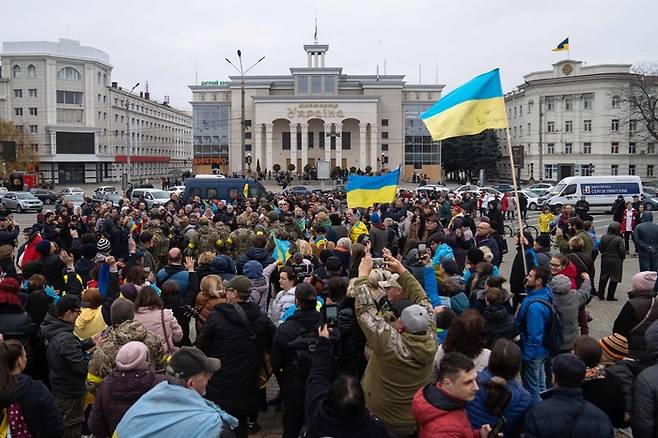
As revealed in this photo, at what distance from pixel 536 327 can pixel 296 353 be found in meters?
2.68

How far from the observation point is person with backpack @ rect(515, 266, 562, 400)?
6199 mm

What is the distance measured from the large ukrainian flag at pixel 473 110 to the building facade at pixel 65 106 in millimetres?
66122

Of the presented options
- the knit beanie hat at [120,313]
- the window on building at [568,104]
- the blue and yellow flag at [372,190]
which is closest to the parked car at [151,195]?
the blue and yellow flag at [372,190]

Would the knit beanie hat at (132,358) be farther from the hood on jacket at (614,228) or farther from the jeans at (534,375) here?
the hood on jacket at (614,228)

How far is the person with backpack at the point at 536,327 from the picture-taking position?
244 inches

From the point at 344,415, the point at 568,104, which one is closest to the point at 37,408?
the point at 344,415

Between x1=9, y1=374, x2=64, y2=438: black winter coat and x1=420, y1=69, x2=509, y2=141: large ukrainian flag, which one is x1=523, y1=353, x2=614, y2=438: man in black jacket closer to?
x1=9, y1=374, x2=64, y2=438: black winter coat

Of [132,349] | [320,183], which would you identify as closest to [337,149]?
[320,183]

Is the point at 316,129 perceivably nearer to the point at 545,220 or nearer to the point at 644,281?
the point at 545,220

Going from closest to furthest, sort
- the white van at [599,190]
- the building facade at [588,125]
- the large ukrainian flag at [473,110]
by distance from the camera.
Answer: the large ukrainian flag at [473,110]
the white van at [599,190]
the building facade at [588,125]

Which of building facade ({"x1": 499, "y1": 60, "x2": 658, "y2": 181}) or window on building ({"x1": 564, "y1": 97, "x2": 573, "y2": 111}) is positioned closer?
building facade ({"x1": 499, "y1": 60, "x2": 658, "y2": 181})

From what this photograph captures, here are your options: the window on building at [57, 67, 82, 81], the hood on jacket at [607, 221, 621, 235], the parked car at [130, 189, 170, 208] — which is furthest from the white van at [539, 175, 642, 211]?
the window on building at [57, 67, 82, 81]

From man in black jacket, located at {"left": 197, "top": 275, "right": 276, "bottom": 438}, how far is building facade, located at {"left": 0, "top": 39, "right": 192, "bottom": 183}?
2711 inches

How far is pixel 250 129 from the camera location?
75.2 m
